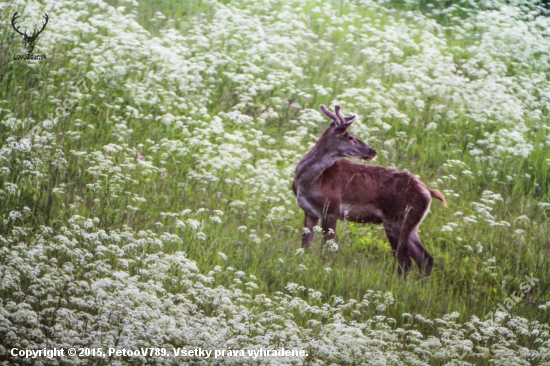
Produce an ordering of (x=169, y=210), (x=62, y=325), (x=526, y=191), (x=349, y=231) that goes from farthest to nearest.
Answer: (x=526, y=191), (x=349, y=231), (x=169, y=210), (x=62, y=325)

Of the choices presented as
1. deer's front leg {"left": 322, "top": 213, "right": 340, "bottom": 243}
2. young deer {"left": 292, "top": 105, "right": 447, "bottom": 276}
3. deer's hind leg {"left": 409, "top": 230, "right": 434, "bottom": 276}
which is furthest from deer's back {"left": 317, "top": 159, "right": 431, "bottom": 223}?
deer's hind leg {"left": 409, "top": 230, "right": 434, "bottom": 276}

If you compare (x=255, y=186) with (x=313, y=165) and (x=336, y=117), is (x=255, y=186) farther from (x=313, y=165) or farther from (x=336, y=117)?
(x=336, y=117)

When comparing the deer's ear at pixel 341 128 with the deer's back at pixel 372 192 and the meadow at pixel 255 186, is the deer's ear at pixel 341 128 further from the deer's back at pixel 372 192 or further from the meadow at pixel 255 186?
the meadow at pixel 255 186

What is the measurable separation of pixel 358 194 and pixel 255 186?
1.22m

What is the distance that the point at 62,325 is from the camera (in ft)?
16.2

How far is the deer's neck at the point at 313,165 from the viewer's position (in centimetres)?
870

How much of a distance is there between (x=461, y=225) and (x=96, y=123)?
462 centimetres

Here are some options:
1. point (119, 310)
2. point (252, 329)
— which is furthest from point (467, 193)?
point (119, 310)

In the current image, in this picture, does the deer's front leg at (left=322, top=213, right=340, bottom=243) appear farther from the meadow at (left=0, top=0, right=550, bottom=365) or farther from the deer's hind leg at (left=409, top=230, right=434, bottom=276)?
the deer's hind leg at (left=409, top=230, right=434, bottom=276)

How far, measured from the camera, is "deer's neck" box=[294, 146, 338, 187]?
28.6ft

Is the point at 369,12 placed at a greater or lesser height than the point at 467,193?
greater

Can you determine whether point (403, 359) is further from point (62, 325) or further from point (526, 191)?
point (526, 191)

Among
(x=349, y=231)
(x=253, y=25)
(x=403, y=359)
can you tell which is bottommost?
(x=349, y=231)

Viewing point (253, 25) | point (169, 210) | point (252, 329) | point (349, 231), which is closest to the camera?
point (252, 329)
